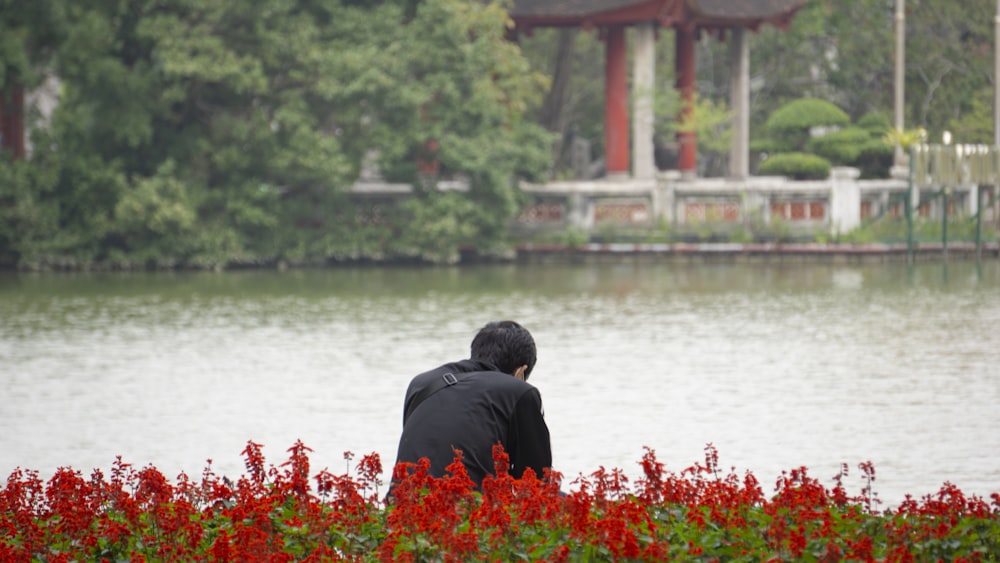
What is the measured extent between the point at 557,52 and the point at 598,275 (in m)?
14.7

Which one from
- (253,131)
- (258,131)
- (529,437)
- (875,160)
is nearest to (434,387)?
(529,437)

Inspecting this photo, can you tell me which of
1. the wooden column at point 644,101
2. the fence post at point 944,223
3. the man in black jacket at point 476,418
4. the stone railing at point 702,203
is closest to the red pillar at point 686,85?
the wooden column at point 644,101

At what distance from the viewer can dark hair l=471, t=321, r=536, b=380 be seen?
6.88 metres

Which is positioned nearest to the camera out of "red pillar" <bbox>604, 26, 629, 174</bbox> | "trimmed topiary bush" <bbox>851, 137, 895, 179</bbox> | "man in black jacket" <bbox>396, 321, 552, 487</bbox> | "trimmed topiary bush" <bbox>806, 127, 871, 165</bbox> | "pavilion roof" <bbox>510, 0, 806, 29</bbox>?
"man in black jacket" <bbox>396, 321, 552, 487</bbox>

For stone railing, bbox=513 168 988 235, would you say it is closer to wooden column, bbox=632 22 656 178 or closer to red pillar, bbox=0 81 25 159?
wooden column, bbox=632 22 656 178

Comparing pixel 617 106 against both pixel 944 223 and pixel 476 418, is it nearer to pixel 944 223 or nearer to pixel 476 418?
pixel 944 223

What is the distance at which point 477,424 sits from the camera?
6.63 m

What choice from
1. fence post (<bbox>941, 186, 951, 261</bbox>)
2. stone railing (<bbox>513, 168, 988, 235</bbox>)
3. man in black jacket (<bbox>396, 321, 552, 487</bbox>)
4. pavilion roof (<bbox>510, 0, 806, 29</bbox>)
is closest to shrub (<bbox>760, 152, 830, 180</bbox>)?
stone railing (<bbox>513, 168, 988, 235</bbox>)

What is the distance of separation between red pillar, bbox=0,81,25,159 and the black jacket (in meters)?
26.0

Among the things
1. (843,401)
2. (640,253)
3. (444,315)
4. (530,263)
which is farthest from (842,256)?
(843,401)

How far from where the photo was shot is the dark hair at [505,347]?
688cm

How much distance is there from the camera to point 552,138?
3356 cm

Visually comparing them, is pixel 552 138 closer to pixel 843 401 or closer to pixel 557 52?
pixel 557 52

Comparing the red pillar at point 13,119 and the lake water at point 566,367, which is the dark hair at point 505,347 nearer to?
the lake water at point 566,367
